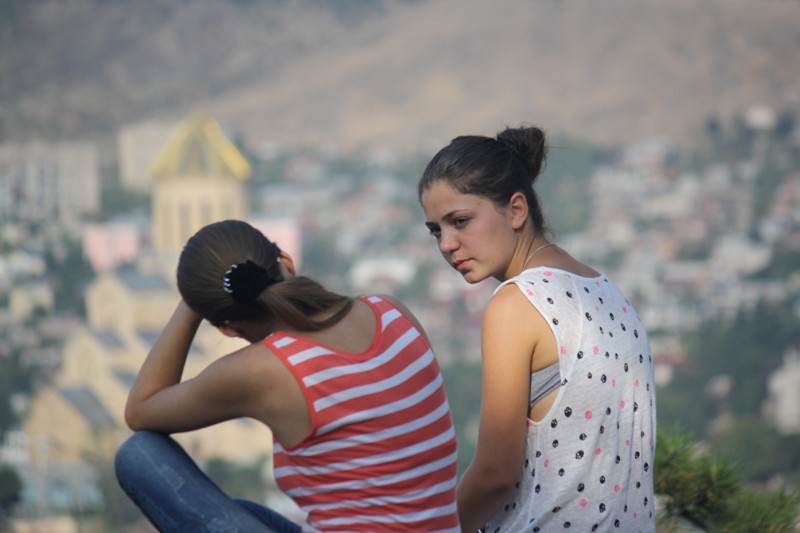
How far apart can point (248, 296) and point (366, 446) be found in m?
0.13

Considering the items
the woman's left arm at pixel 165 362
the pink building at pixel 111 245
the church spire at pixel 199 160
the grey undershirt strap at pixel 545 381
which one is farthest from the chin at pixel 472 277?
the pink building at pixel 111 245

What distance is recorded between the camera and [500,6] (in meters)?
42.8

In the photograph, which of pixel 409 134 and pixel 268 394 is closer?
pixel 268 394

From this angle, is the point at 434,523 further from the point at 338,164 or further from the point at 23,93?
the point at 23,93

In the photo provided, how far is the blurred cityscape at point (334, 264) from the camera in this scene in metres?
20.7

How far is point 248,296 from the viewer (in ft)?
2.82

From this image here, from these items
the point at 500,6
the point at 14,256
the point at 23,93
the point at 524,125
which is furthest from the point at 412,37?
the point at 524,125

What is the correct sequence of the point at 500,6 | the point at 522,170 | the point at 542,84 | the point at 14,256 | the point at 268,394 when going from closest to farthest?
the point at 268,394
the point at 522,170
the point at 14,256
the point at 542,84
the point at 500,6

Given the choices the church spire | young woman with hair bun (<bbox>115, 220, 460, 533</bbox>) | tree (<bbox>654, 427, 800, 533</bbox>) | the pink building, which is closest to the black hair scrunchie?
young woman with hair bun (<bbox>115, 220, 460, 533</bbox>)

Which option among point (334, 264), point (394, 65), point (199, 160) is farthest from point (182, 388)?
point (394, 65)

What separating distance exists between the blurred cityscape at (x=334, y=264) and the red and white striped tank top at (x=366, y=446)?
44.6 feet

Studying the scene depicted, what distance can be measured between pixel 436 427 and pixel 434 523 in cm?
7

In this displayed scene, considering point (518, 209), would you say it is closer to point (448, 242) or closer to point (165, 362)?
point (448, 242)

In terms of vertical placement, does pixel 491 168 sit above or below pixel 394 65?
below
